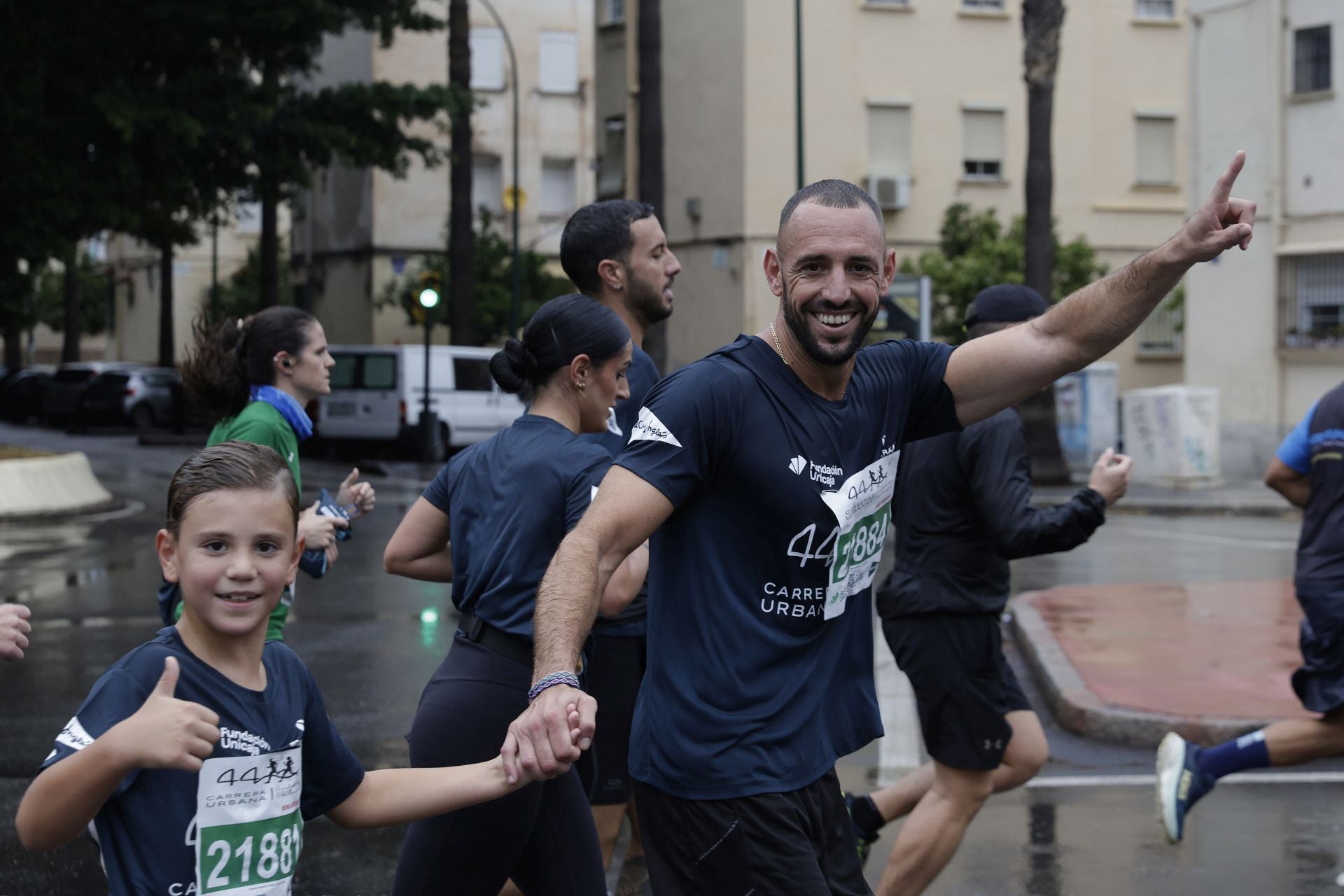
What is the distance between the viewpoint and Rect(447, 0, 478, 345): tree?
98.0 ft

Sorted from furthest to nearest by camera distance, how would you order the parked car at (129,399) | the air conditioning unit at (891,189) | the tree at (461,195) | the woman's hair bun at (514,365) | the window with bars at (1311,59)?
the parked car at (129,399) → the air conditioning unit at (891,189) → the tree at (461,195) → the window with bars at (1311,59) → the woman's hair bun at (514,365)

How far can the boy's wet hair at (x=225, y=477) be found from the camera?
114 inches

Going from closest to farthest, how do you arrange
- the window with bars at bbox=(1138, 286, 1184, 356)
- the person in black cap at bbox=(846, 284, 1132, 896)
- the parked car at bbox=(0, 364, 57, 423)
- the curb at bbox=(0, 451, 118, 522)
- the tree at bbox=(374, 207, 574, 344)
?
the person in black cap at bbox=(846, 284, 1132, 896) → the curb at bbox=(0, 451, 118, 522) → the window with bars at bbox=(1138, 286, 1184, 356) → the tree at bbox=(374, 207, 574, 344) → the parked car at bbox=(0, 364, 57, 423)

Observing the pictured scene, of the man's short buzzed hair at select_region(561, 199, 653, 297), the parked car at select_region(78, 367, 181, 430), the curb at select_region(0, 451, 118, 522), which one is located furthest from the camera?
the parked car at select_region(78, 367, 181, 430)

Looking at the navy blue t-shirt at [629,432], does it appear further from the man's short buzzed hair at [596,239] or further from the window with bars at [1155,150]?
the window with bars at [1155,150]

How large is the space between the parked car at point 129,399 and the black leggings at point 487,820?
124ft

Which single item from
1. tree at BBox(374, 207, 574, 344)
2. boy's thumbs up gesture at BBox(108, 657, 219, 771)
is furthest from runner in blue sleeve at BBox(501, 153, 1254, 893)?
tree at BBox(374, 207, 574, 344)

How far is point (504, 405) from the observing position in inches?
1172

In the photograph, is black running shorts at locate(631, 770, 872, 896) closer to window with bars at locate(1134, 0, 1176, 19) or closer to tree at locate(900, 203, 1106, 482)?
tree at locate(900, 203, 1106, 482)

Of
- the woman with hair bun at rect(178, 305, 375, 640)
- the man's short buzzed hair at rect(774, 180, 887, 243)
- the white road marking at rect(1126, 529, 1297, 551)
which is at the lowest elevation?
the white road marking at rect(1126, 529, 1297, 551)

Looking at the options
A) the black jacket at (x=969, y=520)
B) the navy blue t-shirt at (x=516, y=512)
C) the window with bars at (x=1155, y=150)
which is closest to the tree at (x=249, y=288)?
the window with bars at (x=1155, y=150)

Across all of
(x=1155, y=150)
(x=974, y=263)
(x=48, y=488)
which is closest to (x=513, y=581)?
(x=48, y=488)

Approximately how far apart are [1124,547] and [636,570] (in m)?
13.4

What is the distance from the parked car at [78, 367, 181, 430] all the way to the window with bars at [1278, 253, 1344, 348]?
82.9 ft
